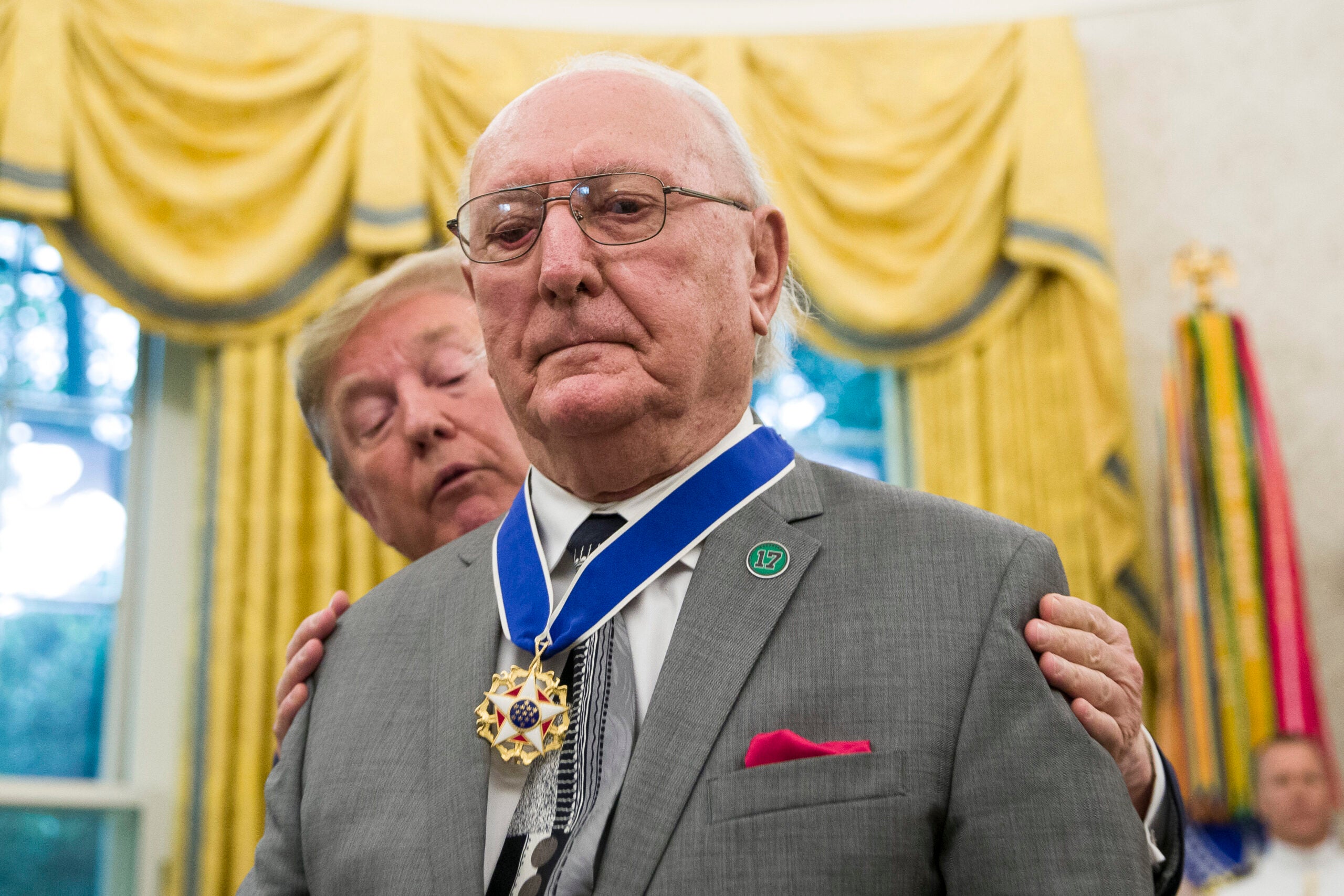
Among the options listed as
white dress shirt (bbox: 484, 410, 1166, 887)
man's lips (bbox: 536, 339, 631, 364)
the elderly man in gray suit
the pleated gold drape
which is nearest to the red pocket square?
the elderly man in gray suit

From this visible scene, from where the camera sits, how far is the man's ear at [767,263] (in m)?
1.60

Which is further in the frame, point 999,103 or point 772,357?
point 999,103

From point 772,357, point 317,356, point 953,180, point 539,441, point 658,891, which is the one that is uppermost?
point 953,180

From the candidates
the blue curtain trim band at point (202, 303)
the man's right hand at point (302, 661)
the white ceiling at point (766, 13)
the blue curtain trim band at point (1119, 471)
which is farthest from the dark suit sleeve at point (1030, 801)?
the white ceiling at point (766, 13)

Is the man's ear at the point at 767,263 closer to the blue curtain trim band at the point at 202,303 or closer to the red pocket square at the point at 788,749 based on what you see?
the red pocket square at the point at 788,749

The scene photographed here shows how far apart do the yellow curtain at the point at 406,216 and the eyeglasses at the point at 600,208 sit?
3.43 meters

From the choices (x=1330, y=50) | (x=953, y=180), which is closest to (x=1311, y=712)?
(x=953, y=180)

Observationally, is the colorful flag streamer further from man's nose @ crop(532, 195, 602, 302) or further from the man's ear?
man's nose @ crop(532, 195, 602, 302)

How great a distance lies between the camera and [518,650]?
1.48 metres

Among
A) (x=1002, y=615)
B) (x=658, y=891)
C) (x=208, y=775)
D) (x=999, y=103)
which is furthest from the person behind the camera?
(x=999, y=103)

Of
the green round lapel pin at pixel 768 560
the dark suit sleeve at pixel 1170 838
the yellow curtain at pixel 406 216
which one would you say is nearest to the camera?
the green round lapel pin at pixel 768 560

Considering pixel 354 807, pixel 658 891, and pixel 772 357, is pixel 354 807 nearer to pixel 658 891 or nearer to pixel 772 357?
pixel 658 891

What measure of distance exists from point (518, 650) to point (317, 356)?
1182mm

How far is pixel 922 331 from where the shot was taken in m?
5.36
